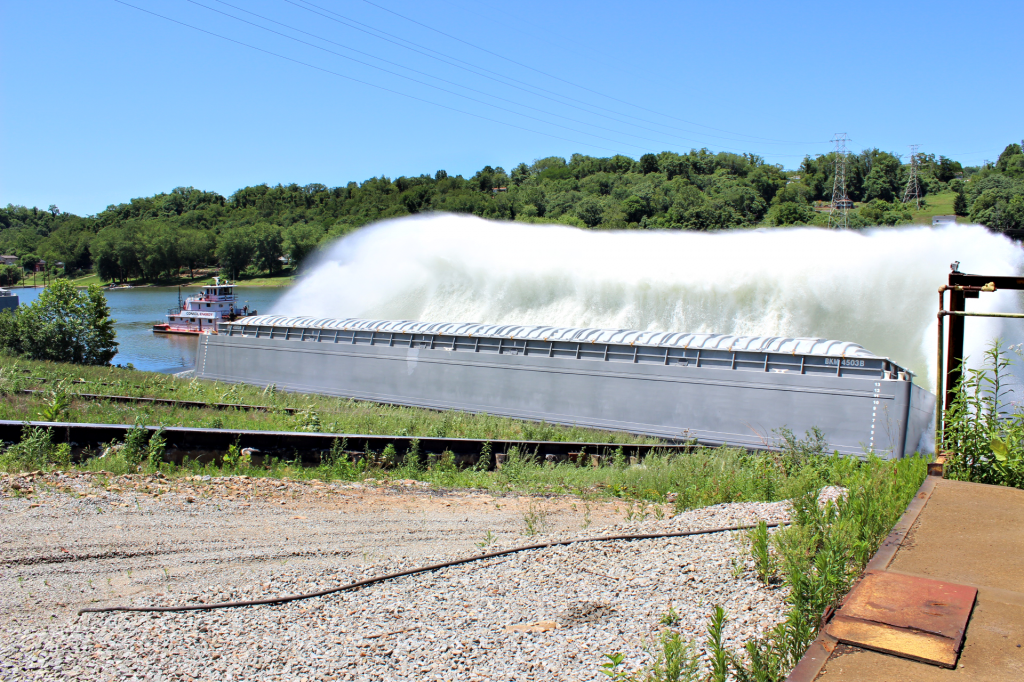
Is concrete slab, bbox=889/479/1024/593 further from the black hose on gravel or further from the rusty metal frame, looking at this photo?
the black hose on gravel

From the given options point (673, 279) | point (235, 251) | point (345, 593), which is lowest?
point (345, 593)

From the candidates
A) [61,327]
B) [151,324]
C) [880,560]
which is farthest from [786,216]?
[880,560]

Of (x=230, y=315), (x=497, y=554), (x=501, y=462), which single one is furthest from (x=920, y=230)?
(x=230, y=315)

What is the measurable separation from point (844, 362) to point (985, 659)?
11303mm

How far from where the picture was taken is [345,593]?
5316 mm

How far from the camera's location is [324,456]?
434 inches

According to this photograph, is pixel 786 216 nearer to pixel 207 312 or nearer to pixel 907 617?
pixel 207 312

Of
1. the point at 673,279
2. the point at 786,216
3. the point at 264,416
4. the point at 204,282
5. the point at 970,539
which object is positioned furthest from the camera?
the point at 204,282

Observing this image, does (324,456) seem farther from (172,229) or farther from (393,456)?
(172,229)

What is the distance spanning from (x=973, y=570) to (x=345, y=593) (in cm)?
440

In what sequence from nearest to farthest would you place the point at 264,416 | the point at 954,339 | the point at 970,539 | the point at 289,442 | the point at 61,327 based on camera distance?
the point at 970,539 < the point at 954,339 < the point at 289,442 < the point at 264,416 < the point at 61,327

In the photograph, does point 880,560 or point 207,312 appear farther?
point 207,312

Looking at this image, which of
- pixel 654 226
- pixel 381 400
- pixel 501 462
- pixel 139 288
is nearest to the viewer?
pixel 501 462

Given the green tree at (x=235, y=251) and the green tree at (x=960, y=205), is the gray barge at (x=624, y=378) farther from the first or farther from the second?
the green tree at (x=960, y=205)
